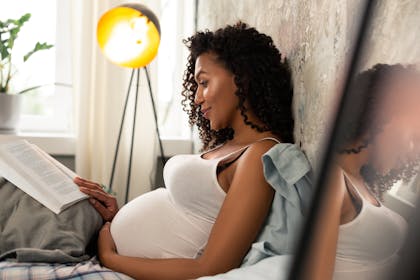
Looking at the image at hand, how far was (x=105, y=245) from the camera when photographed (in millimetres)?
1173

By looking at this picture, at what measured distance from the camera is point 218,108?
1213mm

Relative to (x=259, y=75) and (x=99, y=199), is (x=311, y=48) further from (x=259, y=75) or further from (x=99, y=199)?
(x=99, y=199)

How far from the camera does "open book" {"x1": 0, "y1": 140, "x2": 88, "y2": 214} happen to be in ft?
3.98

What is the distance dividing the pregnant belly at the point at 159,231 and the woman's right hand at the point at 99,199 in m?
0.15

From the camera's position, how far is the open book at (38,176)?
121 cm

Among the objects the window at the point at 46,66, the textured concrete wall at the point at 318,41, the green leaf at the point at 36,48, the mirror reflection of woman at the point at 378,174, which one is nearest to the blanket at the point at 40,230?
the textured concrete wall at the point at 318,41

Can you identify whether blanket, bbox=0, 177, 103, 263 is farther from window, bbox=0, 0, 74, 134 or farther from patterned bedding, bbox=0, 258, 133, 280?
window, bbox=0, 0, 74, 134

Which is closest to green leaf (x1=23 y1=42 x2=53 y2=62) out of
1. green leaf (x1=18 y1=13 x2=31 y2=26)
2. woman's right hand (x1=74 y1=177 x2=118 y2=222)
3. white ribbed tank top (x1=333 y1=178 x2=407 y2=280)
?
green leaf (x1=18 y1=13 x2=31 y2=26)

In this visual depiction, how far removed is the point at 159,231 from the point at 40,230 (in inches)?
10.8

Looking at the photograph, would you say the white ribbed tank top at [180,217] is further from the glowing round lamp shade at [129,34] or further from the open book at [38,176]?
the glowing round lamp shade at [129,34]

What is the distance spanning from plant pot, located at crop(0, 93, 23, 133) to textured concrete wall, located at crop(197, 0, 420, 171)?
118 centimetres

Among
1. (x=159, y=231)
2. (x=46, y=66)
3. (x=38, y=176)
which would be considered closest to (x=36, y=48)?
(x=46, y=66)

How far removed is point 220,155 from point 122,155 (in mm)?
1080

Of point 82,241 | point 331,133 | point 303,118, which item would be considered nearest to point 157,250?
point 82,241
